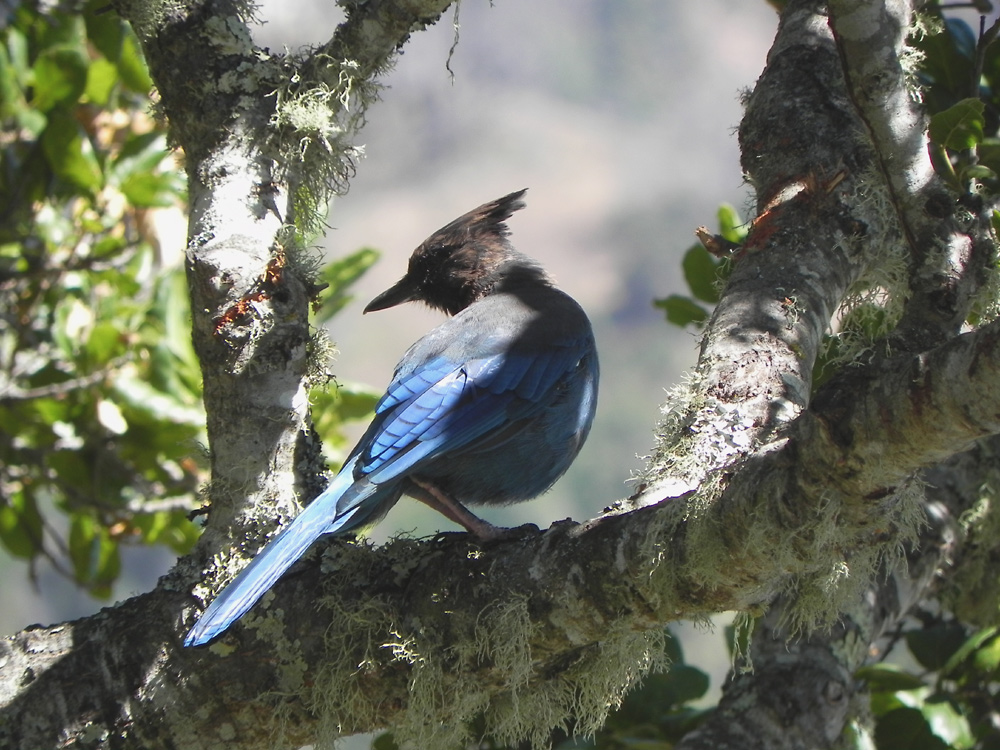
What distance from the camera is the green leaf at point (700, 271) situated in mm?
3832

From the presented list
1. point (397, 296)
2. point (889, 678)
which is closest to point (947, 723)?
point (889, 678)

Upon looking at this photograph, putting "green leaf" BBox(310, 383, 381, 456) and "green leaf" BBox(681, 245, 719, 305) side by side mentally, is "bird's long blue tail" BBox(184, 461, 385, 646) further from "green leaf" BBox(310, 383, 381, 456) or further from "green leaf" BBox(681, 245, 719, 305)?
"green leaf" BBox(310, 383, 381, 456)

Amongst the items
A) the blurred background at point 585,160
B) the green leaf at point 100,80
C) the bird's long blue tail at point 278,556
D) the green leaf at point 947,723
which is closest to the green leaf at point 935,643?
the green leaf at point 947,723

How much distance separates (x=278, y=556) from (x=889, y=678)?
82.0 inches

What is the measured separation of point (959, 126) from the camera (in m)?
2.74

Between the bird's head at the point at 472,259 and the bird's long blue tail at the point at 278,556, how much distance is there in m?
1.58

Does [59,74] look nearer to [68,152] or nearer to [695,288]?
[68,152]

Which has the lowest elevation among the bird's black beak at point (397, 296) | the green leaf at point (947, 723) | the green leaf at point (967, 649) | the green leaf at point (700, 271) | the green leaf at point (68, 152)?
the green leaf at point (947, 723)

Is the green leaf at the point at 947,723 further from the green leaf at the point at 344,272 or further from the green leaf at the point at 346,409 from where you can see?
the green leaf at the point at 344,272

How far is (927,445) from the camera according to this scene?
70.7 inches

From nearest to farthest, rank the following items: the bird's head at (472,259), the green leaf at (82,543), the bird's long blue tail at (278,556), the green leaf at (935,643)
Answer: the bird's long blue tail at (278,556)
the green leaf at (935,643)
the bird's head at (472,259)
the green leaf at (82,543)

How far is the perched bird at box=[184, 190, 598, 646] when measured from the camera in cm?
296

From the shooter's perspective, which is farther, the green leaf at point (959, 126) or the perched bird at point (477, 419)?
the perched bird at point (477, 419)

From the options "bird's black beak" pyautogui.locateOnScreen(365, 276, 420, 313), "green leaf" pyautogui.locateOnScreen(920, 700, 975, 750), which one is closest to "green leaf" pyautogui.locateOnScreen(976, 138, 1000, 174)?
"green leaf" pyautogui.locateOnScreen(920, 700, 975, 750)
